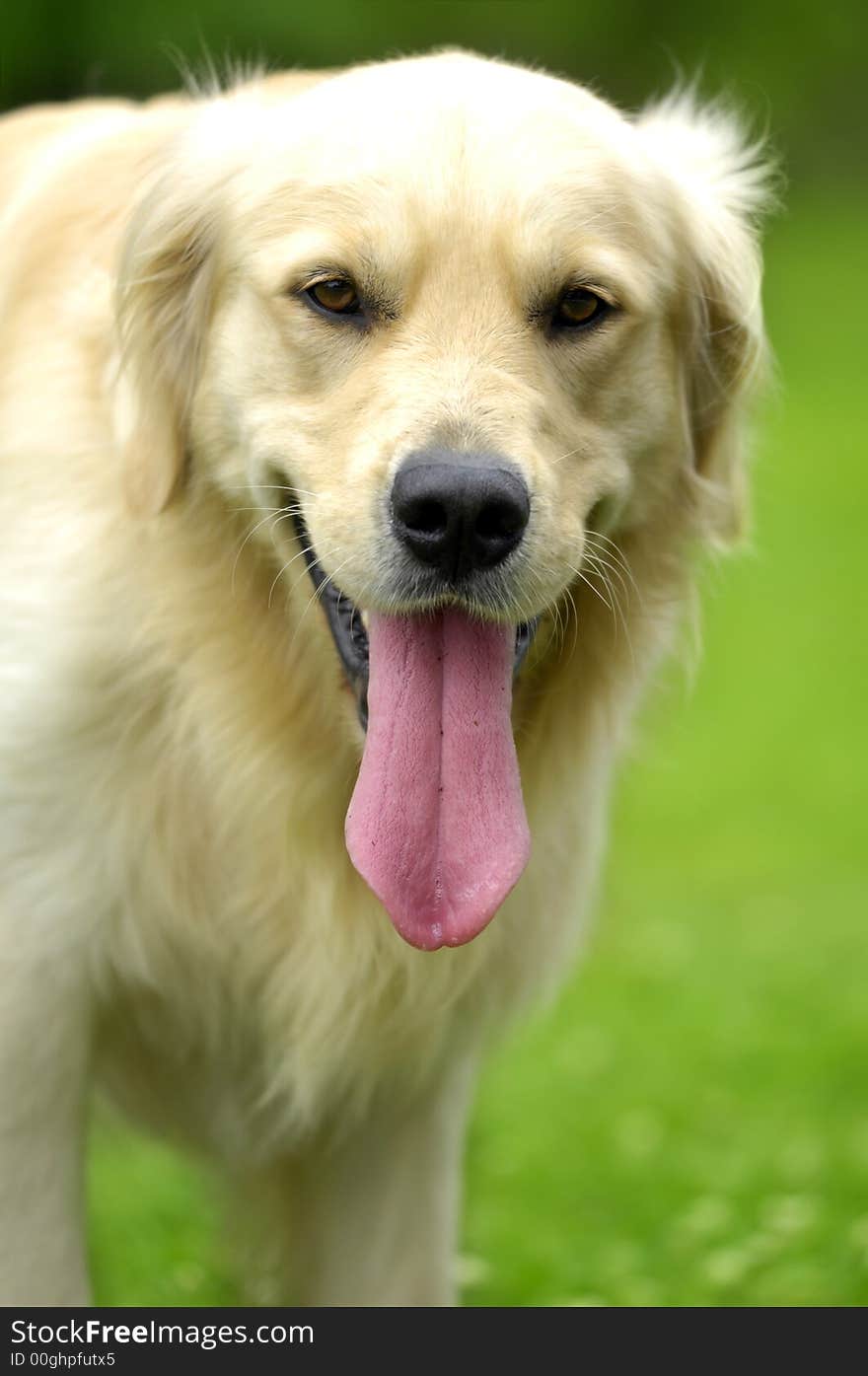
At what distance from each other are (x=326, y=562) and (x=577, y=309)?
65 centimetres

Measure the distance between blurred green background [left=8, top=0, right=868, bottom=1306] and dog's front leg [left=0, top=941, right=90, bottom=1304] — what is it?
0.74 m

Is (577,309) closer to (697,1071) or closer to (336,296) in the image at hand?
(336,296)

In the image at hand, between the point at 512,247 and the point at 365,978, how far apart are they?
1420 mm

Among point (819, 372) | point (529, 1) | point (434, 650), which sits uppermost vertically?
point (529, 1)

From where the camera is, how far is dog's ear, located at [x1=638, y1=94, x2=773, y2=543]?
377 centimetres

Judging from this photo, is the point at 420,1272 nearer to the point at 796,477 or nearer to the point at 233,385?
the point at 233,385

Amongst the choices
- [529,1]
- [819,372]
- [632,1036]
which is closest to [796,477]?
[819,372]

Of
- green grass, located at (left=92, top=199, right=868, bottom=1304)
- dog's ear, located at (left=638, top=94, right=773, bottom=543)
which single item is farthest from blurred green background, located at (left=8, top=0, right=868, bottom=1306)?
dog's ear, located at (left=638, top=94, right=773, bottom=543)

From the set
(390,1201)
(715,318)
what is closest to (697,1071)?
(390,1201)

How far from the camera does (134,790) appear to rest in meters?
3.53

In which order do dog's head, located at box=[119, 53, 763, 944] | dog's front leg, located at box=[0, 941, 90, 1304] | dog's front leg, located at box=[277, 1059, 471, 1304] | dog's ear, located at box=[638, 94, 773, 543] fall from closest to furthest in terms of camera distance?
dog's head, located at box=[119, 53, 763, 944], dog's front leg, located at box=[0, 941, 90, 1304], dog's ear, located at box=[638, 94, 773, 543], dog's front leg, located at box=[277, 1059, 471, 1304]

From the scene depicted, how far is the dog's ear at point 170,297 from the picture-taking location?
11.5ft

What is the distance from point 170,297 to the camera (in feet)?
12.0

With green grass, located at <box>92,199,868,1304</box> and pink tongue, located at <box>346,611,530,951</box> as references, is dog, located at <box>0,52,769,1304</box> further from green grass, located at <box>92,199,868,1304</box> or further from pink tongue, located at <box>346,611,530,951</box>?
green grass, located at <box>92,199,868,1304</box>
